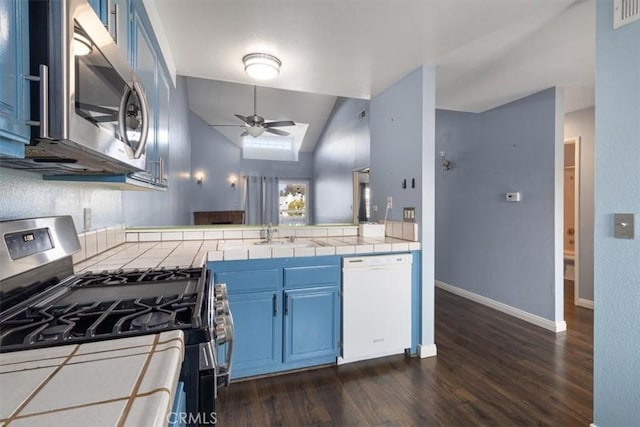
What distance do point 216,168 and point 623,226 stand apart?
7883 millimetres

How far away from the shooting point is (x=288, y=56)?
230 centimetres

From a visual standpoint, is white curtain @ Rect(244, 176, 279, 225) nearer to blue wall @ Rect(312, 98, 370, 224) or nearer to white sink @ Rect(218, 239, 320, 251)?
blue wall @ Rect(312, 98, 370, 224)

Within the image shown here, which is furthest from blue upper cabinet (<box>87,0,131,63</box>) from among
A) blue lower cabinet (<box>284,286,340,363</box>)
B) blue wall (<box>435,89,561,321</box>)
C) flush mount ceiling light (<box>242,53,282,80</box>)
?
blue wall (<box>435,89,561,321</box>)

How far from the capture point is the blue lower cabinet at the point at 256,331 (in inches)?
78.5

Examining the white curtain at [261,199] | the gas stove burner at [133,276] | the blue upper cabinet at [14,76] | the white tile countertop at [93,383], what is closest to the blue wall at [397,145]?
the gas stove burner at [133,276]

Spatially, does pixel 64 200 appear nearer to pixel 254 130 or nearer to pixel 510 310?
pixel 510 310

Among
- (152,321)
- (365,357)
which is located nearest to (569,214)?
(365,357)

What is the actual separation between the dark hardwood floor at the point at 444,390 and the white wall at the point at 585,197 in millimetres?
1195

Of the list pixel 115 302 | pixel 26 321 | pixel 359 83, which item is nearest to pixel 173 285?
pixel 115 302

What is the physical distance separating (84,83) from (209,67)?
199 centimetres

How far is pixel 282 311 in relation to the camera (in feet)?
6.83

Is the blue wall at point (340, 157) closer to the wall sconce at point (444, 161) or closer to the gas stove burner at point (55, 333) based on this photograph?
the wall sconce at point (444, 161)

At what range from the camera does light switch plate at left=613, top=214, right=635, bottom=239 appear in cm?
133

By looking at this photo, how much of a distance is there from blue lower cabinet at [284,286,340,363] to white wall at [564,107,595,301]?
3242 millimetres
